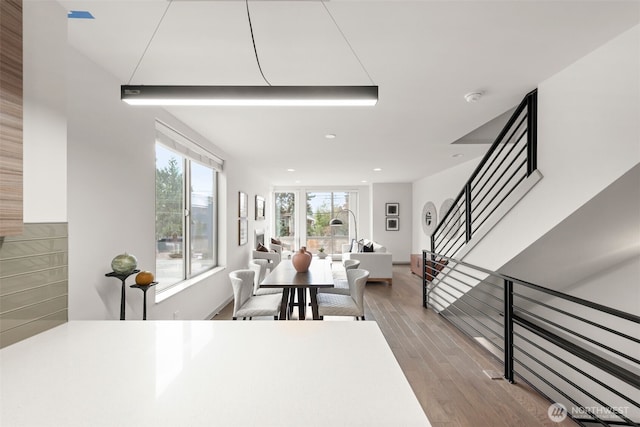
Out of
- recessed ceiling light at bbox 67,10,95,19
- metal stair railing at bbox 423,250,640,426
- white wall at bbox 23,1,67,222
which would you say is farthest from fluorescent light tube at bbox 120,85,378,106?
metal stair railing at bbox 423,250,640,426

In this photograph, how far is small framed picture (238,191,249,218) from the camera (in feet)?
17.7

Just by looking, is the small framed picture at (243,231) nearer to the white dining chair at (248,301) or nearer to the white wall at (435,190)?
the white dining chair at (248,301)

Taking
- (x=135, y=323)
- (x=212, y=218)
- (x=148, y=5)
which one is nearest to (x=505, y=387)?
(x=135, y=323)

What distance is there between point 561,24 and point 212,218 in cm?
438

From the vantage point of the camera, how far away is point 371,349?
3.54 ft

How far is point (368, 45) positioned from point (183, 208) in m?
2.90

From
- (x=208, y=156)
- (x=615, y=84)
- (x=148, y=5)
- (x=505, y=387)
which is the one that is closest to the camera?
(x=148, y=5)

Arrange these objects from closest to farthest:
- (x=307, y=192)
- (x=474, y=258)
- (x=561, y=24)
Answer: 1. (x=561, y=24)
2. (x=474, y=258)
3. (x=307, y=192)

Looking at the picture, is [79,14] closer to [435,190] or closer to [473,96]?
[473,96]

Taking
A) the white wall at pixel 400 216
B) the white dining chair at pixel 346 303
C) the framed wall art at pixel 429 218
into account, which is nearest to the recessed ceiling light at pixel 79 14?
the white dining chair at pixel 346 303

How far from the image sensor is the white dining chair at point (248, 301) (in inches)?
112

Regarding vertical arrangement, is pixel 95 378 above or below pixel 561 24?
below

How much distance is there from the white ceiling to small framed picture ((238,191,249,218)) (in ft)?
8.18

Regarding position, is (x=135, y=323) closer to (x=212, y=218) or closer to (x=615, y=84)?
(x=615, y=84)
